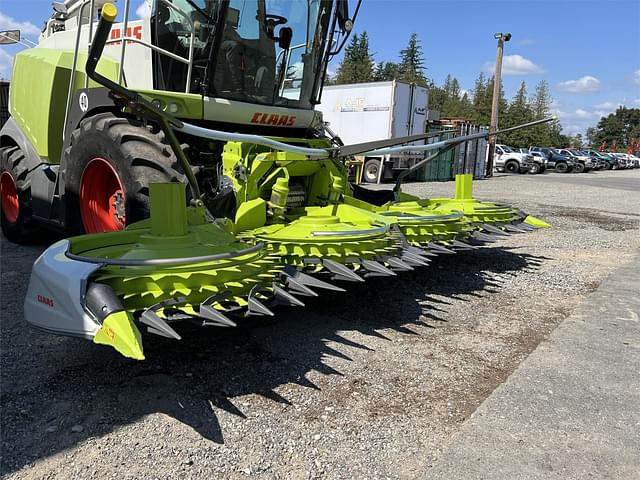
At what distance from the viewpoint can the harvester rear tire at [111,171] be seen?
3719mm

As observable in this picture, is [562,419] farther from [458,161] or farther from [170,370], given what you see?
[458,161]

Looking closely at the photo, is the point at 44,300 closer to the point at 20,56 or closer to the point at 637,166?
the point at 20,56

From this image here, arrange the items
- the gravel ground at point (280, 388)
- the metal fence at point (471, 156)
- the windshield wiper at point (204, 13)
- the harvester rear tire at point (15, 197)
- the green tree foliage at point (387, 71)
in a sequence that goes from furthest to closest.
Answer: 1. the green tree foliage at point (387, 71)
2. the metal fence at point (471, 156)
3. the harvester rear tire at point (15, 197)
4. the windshield wiper at point (204, 13)
5. the gravel ground at point (280, 388)

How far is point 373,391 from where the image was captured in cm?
282

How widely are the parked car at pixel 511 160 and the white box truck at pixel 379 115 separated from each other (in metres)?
11.9

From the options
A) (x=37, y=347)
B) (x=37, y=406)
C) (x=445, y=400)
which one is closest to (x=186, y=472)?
(x=37, y=406)

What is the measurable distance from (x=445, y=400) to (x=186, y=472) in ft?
4.49

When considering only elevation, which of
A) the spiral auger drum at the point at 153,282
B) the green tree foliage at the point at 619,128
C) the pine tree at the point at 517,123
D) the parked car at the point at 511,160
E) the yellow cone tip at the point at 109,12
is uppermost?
the green tree foliage at the point at 619,128

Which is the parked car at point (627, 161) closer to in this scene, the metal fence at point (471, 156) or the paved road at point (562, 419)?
the metal fence at point (471, 156)

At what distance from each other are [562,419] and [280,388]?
1.42m

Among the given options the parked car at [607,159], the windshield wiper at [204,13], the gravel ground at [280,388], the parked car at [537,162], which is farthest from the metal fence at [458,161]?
the parked car at [607,159]

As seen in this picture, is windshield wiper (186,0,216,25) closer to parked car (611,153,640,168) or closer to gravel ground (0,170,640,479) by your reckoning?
gravel ground (0,170,640,479)

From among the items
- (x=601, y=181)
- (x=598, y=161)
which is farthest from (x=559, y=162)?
(x=601, y=181)

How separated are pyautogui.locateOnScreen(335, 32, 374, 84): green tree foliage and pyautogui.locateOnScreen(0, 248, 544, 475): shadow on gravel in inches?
2243
